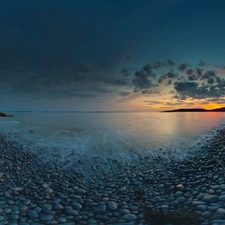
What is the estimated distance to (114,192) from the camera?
6.77 meters

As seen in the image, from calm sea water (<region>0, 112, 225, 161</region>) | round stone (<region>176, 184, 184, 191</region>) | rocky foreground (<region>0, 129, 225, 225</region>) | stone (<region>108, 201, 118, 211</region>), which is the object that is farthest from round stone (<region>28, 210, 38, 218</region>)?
calm sea water (<region>0, 112, 225, 161</region>)

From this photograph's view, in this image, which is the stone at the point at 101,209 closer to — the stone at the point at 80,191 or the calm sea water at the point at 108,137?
the stone at the point at 80,191

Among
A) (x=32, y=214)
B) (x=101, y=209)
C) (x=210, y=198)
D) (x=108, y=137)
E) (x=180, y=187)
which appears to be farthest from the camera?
(x=108, y=137)

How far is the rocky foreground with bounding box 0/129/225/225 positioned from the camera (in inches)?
199

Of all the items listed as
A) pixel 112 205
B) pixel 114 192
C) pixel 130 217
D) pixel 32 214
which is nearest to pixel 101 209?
pixel 112 205

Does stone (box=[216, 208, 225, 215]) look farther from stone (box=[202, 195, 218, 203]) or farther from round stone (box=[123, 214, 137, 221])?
round stone (box=[123, 214, 137, 221])

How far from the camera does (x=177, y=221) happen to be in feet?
15.8

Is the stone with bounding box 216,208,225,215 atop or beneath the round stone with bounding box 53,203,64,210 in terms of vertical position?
atop

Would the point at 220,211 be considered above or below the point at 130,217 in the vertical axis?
above

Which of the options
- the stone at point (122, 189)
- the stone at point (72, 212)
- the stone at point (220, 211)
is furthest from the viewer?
the stone at point (122, 189)

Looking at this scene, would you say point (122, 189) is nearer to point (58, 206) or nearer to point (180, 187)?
point (180, 187)

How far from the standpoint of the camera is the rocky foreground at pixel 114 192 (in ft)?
16.6

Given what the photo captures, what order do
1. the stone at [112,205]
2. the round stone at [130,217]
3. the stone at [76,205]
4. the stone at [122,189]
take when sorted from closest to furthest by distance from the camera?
the round stone at [130,217]
the stone at [112,205]
the stone at [76,205]
the stone at [122,189]

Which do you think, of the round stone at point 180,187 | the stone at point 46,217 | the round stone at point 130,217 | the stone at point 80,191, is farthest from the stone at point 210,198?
the stone at point 46,217
